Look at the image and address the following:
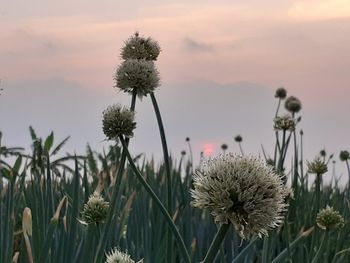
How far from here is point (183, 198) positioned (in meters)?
3.85

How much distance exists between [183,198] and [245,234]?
237 cm

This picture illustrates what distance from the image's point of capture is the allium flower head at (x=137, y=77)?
2449 mm

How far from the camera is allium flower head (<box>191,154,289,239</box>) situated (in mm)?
1428

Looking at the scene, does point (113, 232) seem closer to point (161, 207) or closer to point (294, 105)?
point (161, 207)

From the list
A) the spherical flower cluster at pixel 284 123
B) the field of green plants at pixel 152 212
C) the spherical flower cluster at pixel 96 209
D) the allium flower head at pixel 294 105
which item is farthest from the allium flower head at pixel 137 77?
the allium flower head at pixel 294 105

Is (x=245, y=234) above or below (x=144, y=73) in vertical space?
below

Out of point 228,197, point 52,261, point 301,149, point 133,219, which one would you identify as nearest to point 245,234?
point 228,197

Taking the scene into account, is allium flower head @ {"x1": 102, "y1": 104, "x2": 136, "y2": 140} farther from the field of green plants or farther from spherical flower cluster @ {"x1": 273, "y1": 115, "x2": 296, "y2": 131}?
spherical flower cluster @ {"x1": 273, "y1": 115, "x2": 296, "y2": 131}

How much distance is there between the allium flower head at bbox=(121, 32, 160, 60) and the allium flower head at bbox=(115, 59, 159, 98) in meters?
0.17

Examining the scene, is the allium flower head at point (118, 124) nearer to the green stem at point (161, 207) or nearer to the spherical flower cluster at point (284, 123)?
the green stem at point (161, 207)

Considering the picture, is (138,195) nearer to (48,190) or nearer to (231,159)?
(48,190)

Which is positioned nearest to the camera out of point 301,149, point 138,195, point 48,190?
point 48,190

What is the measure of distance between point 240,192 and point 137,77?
1.10 metres

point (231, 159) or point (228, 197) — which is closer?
point (228, 197)
